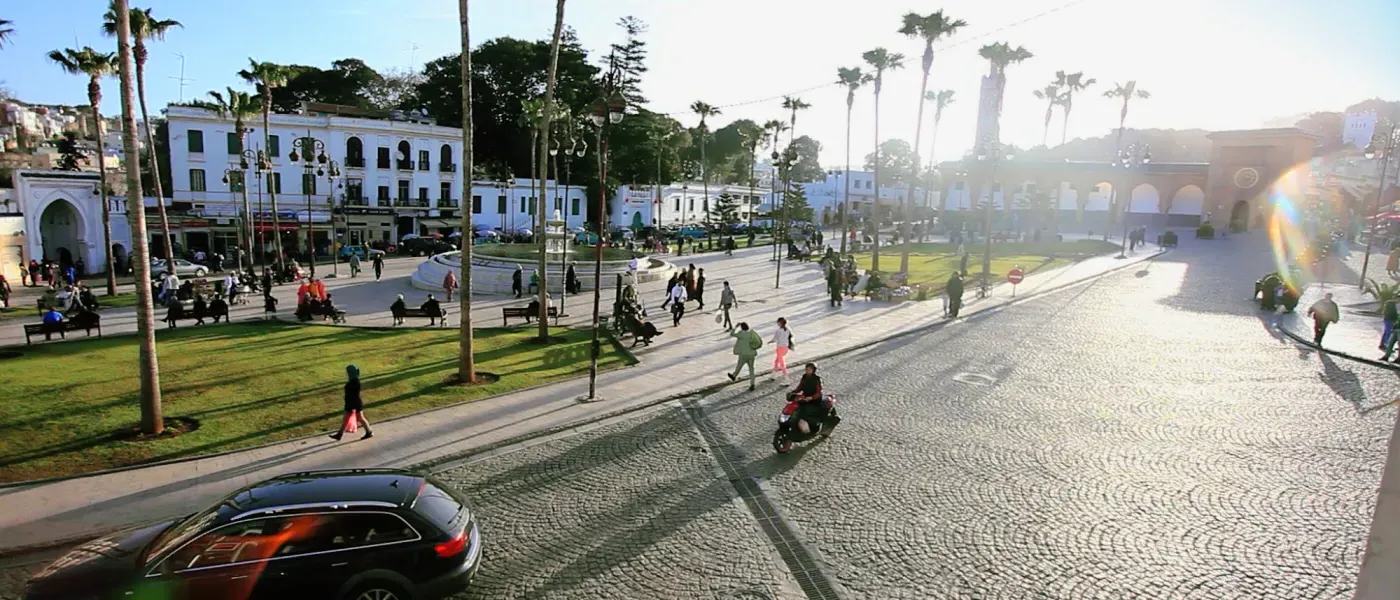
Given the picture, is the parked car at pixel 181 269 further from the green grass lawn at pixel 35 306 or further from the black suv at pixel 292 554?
the black suv at pixel 292 554

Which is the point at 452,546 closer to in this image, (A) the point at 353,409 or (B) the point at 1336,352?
(A) the point at 353,409

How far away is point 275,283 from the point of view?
34.2 metres

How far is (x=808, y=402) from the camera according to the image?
470 inches

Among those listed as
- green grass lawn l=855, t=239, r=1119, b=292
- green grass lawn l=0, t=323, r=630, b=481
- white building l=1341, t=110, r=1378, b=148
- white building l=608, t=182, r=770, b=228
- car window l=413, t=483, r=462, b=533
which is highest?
white building l=1341, t=110, r=1378, b=148

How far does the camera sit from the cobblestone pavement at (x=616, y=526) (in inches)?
306

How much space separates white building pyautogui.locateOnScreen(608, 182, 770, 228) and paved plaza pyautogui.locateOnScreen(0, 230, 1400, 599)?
45.7 m

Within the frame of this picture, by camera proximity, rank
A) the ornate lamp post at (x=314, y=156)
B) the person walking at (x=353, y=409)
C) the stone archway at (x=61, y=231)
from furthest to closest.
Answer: the ornate lamp post at (x=314, y=156) → the stone archway at (x=61, y=231) → the person walking at (x=353, y=409)

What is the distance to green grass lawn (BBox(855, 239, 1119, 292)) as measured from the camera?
3725 centimetres

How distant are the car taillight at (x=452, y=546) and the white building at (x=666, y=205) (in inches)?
2124

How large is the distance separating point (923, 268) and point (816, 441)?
3035cm

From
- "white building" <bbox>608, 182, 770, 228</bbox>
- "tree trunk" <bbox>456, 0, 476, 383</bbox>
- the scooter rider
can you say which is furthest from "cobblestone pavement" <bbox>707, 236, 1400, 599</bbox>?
"white building" <bbox>608, 182, 770, 228</bbox>

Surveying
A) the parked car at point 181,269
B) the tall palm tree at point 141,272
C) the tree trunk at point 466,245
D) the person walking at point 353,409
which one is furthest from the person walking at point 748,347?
the parked car at point 181,269

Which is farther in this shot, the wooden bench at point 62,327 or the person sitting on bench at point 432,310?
the person sitting on bench at point 432,310

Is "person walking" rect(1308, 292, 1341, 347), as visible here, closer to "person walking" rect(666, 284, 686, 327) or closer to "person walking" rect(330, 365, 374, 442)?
"person walking" rect(666, 284, 686, 327)
